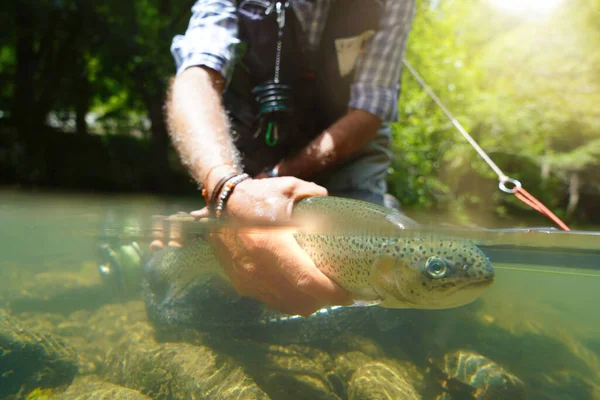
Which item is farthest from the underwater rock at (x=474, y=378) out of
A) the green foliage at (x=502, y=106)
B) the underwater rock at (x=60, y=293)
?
the green foliage at (x=502, y=106)

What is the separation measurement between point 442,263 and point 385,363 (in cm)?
55

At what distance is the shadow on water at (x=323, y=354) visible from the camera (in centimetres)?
162

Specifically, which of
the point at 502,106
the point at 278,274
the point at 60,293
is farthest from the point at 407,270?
the point at 502,106

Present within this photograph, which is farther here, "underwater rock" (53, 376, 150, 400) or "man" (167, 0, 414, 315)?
"man" (167, 0, 414, 315)

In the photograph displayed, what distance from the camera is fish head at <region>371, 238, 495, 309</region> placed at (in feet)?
4.39

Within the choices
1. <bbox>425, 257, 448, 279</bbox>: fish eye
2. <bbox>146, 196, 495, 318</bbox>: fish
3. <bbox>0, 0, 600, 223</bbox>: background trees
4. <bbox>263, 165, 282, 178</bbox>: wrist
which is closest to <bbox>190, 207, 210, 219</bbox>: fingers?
<bbox>146, 196, 495, 318</bbox>: fish

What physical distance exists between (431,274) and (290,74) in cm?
148

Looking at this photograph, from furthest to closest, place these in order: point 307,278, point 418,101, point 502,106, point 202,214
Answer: point 502,106 < point 418,101 < point 202,214 < point 307,278

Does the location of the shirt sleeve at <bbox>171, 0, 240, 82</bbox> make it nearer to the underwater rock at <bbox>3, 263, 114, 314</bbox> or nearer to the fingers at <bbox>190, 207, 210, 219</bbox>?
the fingers at <bbox>190, 207, 210, 219</bbox>

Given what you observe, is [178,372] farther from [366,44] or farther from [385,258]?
[366,44]

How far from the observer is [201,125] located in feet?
6.41

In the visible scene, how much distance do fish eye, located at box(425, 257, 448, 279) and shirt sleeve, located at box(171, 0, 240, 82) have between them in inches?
54.9

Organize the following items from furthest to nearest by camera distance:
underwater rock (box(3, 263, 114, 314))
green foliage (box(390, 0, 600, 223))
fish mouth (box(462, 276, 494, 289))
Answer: green foliage (box(390, 0, 600, 223))
underwater rock (box(3, 263, 114, 314))
fish mouth (box(462, 276, 494, 289))

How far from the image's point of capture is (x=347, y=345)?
178 cm
